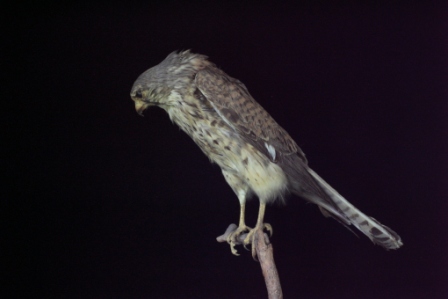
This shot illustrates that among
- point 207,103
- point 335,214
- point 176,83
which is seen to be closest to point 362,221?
point 335,214

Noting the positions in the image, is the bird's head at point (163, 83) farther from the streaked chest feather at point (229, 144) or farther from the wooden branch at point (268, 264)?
the wooden branch at point (268, 264)

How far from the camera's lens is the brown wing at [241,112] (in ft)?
7.65

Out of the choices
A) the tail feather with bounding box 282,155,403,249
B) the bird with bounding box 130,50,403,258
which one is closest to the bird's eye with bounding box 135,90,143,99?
the bird with bounding box 130,50,403,258

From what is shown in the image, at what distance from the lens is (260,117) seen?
2.41 metres

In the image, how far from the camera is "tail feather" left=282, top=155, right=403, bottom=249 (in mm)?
2389

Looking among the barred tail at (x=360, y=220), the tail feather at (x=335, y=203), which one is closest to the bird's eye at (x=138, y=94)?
the tail feather at (x=335, y=203)

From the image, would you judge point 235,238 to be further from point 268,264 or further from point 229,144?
point 229,144

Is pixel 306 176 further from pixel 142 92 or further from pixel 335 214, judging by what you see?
pixel 142 92

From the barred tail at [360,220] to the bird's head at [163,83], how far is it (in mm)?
722

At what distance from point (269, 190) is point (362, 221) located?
45 cm

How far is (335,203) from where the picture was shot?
242 centimetres

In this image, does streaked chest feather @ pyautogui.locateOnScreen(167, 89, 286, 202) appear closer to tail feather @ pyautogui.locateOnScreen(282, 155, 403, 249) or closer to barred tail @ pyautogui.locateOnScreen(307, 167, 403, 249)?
tail feather @ pyautogui.locateOnScreen(282, 155, 403, 249)

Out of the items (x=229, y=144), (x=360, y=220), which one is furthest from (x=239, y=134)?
(x=360, y=220)

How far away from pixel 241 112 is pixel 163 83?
380mm
